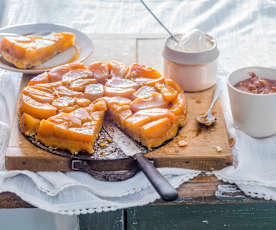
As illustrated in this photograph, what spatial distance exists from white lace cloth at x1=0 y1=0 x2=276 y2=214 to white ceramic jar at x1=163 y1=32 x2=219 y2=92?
4.6 inches

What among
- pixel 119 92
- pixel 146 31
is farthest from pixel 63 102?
pixel 146 31

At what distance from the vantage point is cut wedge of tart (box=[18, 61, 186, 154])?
3.86 feet

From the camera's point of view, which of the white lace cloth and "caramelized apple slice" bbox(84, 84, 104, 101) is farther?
"caramelized apple slice" bbox(84, 84, 104, 101)

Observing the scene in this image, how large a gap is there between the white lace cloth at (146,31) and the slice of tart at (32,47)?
10 cm

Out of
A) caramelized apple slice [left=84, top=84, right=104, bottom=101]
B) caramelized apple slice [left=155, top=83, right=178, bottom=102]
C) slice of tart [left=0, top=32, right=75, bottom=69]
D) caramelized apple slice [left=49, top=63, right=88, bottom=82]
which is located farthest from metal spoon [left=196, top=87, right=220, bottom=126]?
slice of tart [left=0, top=32, right=75, bottom=69]

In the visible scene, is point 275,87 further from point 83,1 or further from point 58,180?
point 83,1

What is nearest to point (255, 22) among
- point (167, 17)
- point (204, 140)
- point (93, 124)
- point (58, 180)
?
point (167, 17)

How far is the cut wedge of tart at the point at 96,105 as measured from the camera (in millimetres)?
1178

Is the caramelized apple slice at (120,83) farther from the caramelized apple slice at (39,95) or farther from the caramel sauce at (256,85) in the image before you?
the caramel sauce at (256,85)

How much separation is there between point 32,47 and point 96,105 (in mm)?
517

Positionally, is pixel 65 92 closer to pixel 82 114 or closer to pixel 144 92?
pixel 82 114

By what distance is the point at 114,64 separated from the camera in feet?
4.87

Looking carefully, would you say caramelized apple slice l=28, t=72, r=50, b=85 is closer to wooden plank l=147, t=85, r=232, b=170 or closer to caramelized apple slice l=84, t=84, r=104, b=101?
caramelized apple slice l=84, t=84, r=104, b=101

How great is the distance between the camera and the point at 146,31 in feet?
7.30
